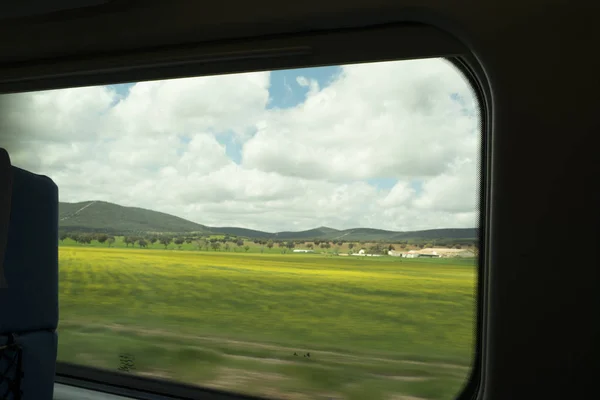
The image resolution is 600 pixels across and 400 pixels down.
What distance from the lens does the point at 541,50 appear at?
1.54 metres

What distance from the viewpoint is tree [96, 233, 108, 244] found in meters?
2.53

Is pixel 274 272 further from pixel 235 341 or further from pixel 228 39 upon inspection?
pixel 228 39


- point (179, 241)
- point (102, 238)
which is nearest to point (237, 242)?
point (179, 241)

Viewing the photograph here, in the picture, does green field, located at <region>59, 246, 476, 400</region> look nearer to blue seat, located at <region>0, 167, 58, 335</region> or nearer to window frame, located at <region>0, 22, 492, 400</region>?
window frame, located at <region>0, 22, 492, 400</region>

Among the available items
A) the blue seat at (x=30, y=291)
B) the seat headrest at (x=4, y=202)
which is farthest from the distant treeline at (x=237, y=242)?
the seat headrest at (x=4, y=202)

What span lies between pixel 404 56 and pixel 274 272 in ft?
3.30

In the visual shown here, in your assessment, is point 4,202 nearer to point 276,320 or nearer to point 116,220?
point 276,320

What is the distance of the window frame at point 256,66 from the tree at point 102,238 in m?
0.61

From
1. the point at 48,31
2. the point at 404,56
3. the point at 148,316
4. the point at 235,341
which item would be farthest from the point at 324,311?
the point at 48,31

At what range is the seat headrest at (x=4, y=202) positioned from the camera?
1.06m

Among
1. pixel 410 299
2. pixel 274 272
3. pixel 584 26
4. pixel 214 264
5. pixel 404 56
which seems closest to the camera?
pixel 584 26

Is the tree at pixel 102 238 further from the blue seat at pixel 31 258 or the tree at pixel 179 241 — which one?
the blue seat at pixel 31 258

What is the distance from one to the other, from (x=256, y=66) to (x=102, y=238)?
1164mm

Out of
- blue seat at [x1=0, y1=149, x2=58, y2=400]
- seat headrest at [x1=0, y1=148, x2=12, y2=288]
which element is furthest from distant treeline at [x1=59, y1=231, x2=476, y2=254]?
seat headrest at [x1=0, y1=148, x2=12, y2=288]
